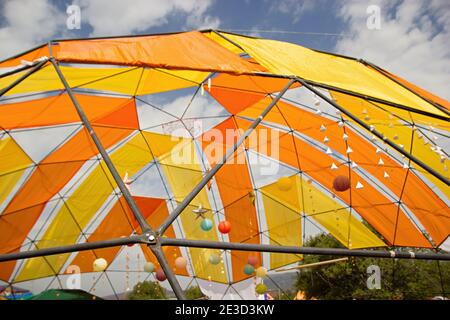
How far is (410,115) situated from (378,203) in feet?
15.9

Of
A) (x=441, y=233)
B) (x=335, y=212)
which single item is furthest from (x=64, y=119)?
(x=441, y=233)

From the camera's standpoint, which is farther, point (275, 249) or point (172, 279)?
point (275, 249)

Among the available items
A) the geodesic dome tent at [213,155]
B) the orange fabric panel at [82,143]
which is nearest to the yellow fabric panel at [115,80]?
the geodesic dome tent at [213,155]

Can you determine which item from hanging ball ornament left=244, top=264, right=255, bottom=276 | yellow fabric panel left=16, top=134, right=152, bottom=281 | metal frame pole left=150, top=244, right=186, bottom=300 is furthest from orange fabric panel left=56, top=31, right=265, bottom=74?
hanging ball ornament left=244, top=264, right=255, bottom=276

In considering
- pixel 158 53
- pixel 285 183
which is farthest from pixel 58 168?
pixel 285 183

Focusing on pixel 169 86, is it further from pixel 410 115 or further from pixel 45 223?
pixel 45 223

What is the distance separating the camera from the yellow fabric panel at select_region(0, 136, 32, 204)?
1068cm

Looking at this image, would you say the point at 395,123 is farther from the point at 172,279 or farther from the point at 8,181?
the point at 8,181

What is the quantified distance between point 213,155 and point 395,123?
20.3 ft

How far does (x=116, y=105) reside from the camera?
1082 cm

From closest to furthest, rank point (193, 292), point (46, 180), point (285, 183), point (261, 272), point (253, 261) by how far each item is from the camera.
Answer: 1. point (46, 180)
2. point (285, 183)
3. point (261, 272)
4. point (253, 261)
5. point (193, 292)

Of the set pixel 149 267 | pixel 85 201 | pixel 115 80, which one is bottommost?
pixel 149 267

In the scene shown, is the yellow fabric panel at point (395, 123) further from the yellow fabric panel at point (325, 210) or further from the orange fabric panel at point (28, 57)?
the orange fabric panel at point (28, 57)

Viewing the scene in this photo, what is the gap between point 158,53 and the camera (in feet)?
20.8
